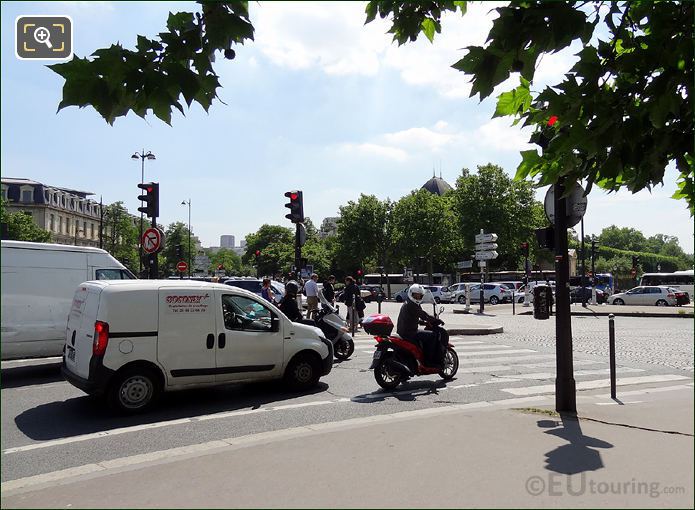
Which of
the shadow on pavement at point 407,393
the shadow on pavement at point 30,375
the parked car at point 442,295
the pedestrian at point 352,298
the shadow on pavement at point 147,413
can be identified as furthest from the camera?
the parked car at point 442,295

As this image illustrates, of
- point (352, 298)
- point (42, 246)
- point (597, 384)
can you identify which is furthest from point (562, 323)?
point (352, 298)

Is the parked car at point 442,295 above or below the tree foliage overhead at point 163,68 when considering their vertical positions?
below

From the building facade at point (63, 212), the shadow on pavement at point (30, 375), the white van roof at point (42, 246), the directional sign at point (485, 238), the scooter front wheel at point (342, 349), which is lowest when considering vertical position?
the shadow on pavement at point (30, 375)

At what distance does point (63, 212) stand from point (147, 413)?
84.9 metres

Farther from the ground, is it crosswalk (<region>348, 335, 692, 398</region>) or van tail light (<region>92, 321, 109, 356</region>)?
van tail light (<region>92, 321, 109, 356</region>)

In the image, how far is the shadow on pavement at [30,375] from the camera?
10062 mm

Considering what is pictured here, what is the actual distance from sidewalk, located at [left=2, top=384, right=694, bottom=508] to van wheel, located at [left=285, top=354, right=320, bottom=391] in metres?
2.80

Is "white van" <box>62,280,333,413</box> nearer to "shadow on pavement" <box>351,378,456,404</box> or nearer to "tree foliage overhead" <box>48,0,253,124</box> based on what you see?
"shadow on pavement" <box>351,378,456,404</box>

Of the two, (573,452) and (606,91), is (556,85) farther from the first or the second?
(573,452)

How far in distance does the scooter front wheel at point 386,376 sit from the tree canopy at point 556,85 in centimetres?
470

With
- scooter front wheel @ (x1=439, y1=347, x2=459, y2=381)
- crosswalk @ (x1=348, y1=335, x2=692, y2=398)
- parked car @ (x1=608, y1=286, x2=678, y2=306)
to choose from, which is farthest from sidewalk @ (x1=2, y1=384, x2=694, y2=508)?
parked car @ (x1=608, y1=286, x2=678, y2=306)

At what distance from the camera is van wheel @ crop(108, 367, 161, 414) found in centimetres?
761

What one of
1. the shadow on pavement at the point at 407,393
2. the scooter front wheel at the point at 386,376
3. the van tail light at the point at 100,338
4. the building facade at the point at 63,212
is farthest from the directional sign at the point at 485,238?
the building facade at the point at 63,212

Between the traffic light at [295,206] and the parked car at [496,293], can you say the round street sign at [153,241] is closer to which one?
the traffic light at [295,206]
